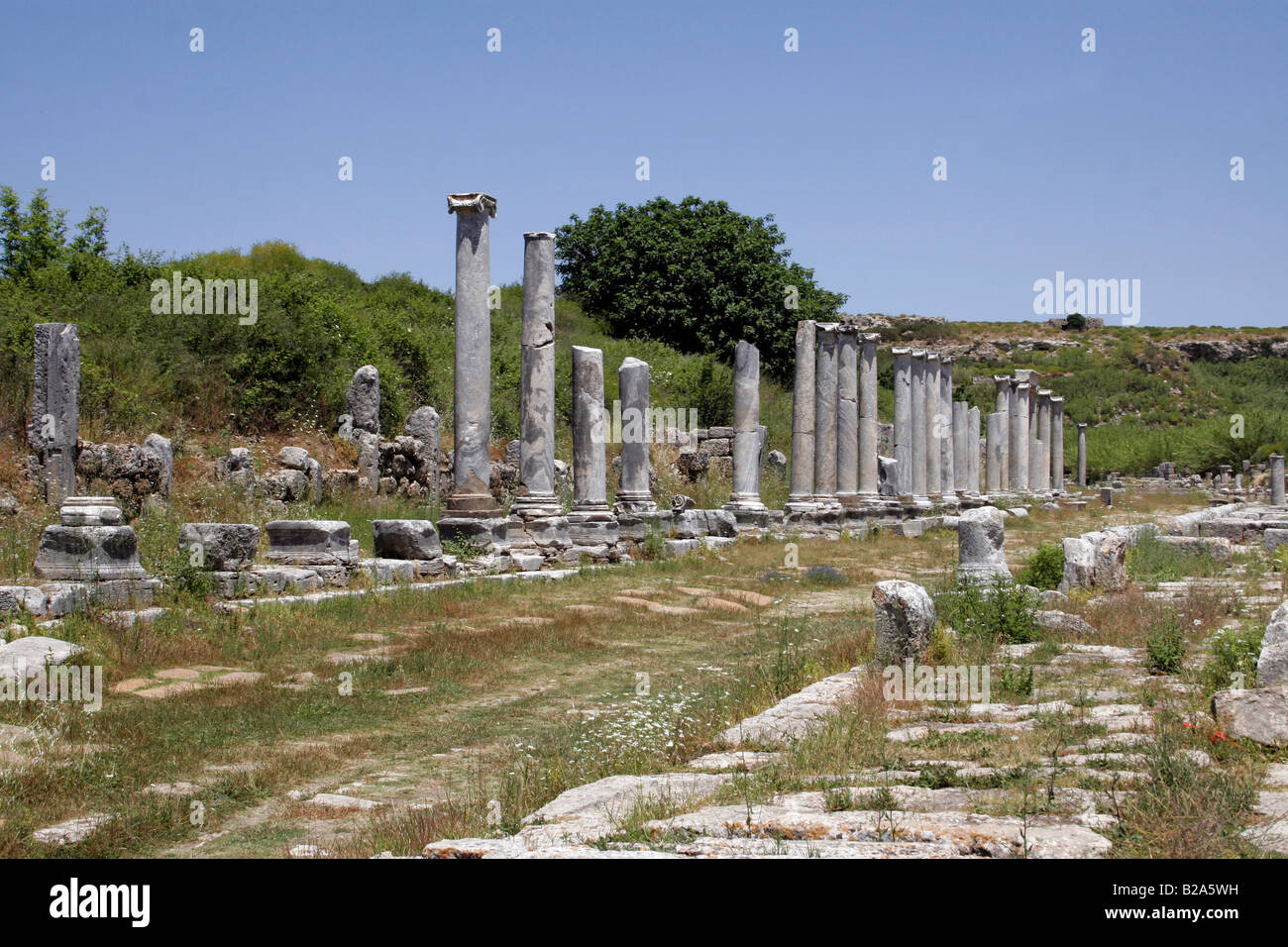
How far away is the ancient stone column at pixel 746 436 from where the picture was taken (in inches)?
950

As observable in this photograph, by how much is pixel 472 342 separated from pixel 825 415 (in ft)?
39.3

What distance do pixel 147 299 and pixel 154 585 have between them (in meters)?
16.5

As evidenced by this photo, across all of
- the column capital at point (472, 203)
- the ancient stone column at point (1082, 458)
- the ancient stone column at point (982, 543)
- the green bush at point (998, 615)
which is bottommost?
the green bush at point (998, 615)

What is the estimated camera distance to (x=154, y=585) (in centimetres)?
1153

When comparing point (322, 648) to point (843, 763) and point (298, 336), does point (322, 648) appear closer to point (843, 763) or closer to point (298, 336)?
point (843, 763)

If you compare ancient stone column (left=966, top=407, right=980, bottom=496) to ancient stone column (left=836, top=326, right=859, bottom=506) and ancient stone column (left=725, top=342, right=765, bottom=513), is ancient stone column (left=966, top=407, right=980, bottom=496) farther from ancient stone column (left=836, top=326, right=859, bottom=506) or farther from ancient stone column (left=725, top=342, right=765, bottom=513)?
ancient stone column (left=725, top=342, right=765, bottom=513)

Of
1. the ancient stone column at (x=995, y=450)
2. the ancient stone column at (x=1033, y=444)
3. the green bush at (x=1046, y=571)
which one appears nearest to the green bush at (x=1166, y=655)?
the green bush at (x=1046, y=571)

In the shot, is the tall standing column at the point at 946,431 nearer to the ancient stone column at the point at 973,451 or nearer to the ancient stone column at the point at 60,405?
the ancient stone column at the point at 973,451

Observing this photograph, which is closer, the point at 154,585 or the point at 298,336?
the point at 154,585

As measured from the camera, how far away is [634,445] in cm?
2145

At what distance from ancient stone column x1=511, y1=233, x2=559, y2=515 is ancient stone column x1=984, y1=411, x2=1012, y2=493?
27274 millimetres

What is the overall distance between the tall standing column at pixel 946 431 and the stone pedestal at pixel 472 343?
22.5m

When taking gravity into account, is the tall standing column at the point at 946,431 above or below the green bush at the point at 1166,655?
above
